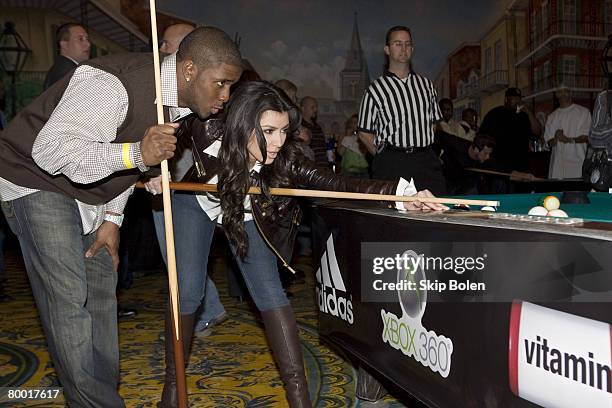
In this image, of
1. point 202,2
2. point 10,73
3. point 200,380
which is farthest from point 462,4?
point 200,380

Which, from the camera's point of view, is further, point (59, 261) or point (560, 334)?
point (59, 261)

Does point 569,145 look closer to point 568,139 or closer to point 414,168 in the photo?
point 568,139

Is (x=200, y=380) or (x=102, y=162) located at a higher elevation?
(x=102, y=162)

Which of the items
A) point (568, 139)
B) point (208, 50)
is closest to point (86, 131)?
point (208, 50)

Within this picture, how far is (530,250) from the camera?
172cm

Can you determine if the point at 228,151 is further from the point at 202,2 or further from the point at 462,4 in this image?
the point at 462,4

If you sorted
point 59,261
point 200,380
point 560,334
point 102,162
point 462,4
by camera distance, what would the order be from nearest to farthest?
point 560,334 → point 102,162 → point 59,261 → point 200,380 → point 462,4

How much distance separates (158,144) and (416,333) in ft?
3.23

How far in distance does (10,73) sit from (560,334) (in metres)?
9.48

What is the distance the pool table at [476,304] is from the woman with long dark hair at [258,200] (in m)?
0.23

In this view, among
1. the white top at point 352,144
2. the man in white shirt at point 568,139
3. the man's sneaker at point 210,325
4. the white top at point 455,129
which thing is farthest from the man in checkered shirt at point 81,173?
the white top at point 352,144

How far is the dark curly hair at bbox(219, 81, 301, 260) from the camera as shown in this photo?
2633mm

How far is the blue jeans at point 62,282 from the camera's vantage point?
7.59 feet

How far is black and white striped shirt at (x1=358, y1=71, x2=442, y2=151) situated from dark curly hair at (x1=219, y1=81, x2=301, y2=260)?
1.95 meters
